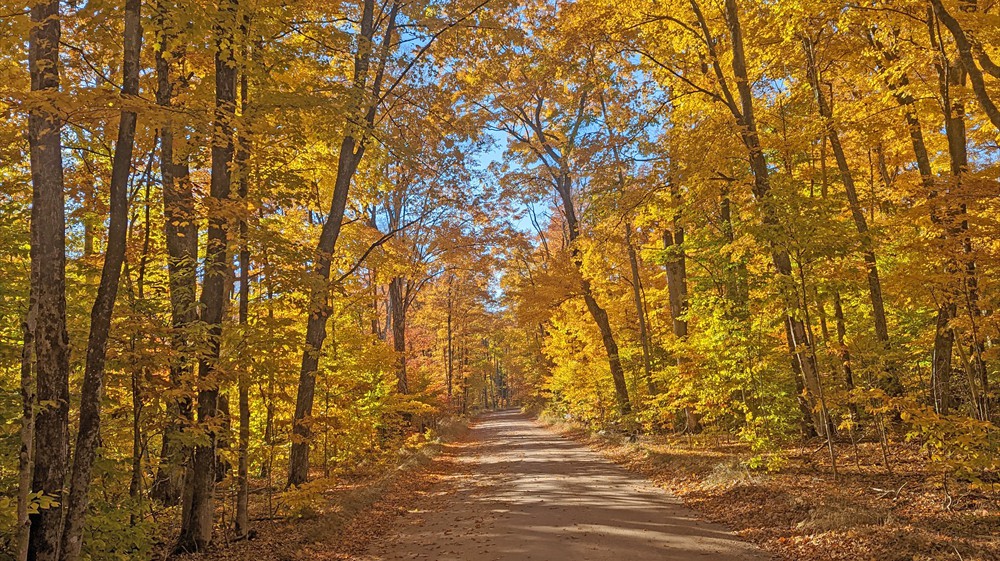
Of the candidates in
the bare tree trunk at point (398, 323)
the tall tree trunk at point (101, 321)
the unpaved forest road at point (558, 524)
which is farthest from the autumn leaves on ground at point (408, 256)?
the bare tree trunk at point (398, 323)

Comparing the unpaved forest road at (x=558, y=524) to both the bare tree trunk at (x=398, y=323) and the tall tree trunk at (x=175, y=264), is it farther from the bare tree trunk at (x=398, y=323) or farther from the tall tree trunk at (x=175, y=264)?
the bare tree trunk at (x=398, y=323)

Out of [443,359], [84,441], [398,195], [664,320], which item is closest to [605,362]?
[664,320]

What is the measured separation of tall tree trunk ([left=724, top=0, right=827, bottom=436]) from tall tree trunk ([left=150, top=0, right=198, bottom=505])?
7858 mm

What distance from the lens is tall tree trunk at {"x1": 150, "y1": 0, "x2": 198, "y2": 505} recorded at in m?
5.69

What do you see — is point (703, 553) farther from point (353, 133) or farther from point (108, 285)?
point (353, 133)

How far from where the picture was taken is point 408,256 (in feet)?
58.2

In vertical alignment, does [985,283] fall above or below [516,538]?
above

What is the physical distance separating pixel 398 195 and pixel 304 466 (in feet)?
36.7

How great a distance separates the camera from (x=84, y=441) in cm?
464

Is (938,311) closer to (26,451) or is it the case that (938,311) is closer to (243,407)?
(243,407)

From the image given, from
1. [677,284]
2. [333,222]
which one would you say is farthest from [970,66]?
[677,284]

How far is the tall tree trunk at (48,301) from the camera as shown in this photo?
4.41 m

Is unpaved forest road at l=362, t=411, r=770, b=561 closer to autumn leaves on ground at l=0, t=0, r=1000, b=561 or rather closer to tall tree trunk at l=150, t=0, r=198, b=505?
autumn leaves on ground at l=0, t=0, r=1000, b=561

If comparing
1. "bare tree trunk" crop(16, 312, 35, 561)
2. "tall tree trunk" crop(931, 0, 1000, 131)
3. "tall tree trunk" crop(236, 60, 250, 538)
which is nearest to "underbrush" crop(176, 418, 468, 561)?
"tall tree trunk" crop(236, 60, 250, 538)
